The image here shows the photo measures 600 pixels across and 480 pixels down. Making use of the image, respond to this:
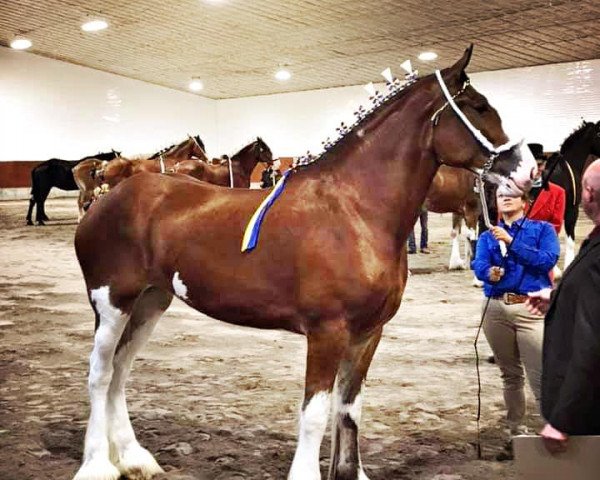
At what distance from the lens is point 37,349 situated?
6238mm

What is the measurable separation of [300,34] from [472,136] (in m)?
17.1

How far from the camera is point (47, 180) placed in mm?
20719

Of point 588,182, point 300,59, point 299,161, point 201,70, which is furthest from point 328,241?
point 201,70

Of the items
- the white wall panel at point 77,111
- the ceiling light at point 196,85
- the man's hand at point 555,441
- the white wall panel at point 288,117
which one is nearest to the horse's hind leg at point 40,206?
the white wall panel at point 77,111

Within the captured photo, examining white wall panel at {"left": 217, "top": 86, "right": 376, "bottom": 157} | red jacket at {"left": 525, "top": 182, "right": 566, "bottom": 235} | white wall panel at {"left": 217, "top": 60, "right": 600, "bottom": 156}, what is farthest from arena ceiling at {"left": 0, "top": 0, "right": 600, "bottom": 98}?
red jacket at {"left": 525, "top": 182, "right": 566, "bottom": 235}

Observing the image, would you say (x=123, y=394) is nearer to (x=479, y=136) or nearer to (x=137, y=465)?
(x=137, y=465)

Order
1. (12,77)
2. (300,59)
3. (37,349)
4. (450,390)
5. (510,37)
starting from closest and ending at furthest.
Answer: (450,390)
(37,349)
(510,37)
(300,59)
(12,77)

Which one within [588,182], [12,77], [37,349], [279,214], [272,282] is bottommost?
[37,349]

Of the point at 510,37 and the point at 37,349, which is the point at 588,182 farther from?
the point at 510,37

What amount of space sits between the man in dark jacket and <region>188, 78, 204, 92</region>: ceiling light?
2728 centimetres

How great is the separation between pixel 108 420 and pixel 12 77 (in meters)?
24.1

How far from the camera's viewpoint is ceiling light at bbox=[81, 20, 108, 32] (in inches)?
744

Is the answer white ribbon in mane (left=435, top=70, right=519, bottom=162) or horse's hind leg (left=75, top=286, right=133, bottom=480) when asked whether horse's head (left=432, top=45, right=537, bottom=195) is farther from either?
horse's hind leg (left=75, top=286, right=133, bottom=480)

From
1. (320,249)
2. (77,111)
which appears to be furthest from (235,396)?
(77,111)
